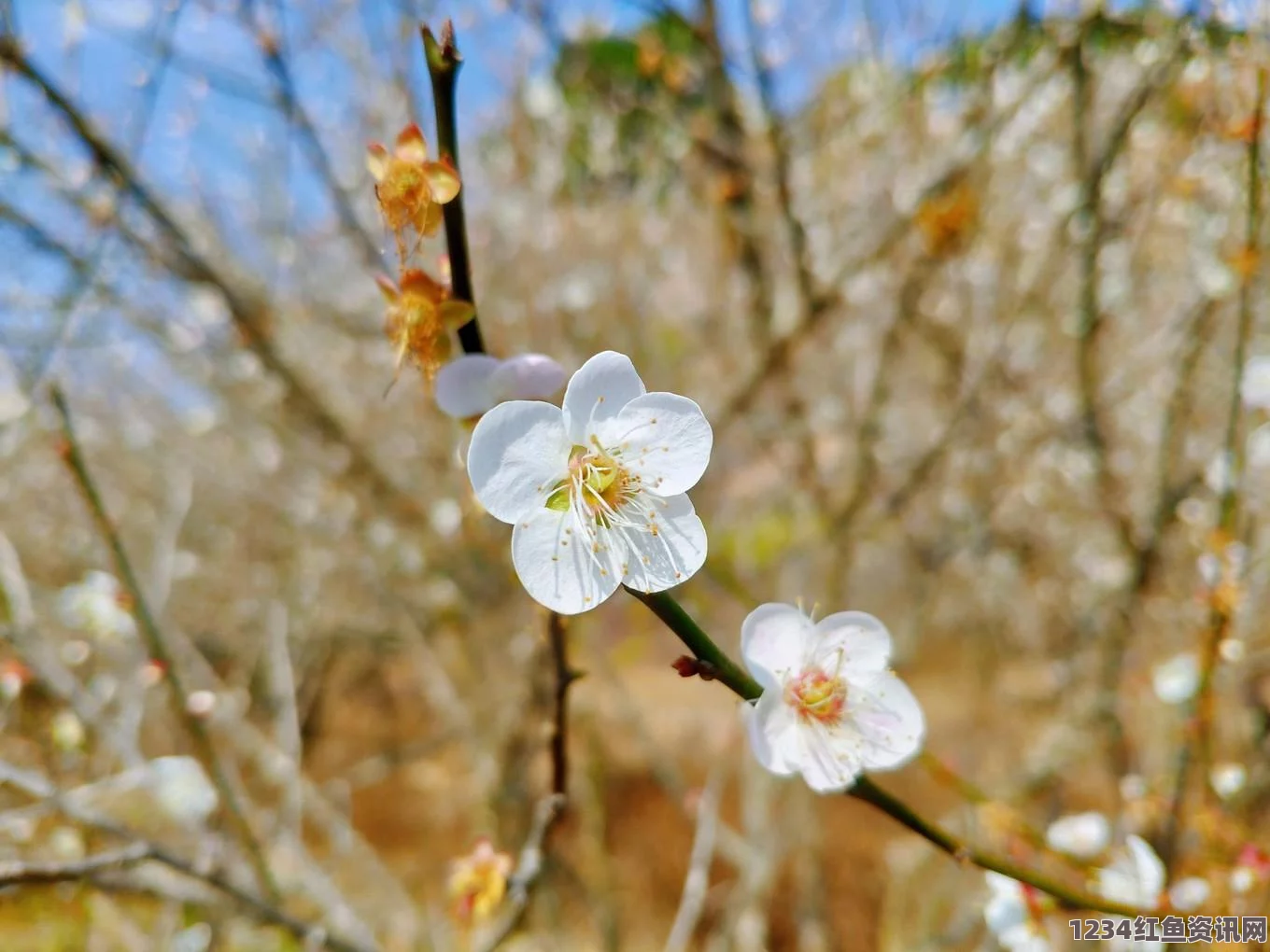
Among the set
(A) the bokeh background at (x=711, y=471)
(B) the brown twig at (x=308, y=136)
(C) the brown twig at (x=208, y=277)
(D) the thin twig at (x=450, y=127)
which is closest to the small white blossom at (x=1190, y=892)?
(A) the bokeh background at (x=711, y=471)

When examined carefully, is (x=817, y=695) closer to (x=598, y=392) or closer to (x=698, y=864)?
(x=598, y=392)

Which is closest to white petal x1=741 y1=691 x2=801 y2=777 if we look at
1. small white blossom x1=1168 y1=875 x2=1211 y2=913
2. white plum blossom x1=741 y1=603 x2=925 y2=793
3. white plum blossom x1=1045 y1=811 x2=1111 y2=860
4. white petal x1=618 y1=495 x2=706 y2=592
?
white plum blossom x1=741 y1=603 x2=925 y2=793

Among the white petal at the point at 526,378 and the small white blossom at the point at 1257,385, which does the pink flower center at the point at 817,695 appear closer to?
the white petal at the point at 526,378

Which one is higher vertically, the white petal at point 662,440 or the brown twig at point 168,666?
the white petal at point 662,440

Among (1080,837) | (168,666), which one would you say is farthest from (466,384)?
(1080,837)

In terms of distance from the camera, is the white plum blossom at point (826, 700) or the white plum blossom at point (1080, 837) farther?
the white plum blossom at point (1080, 837)

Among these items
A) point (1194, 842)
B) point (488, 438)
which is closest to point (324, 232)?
point (488, 438)

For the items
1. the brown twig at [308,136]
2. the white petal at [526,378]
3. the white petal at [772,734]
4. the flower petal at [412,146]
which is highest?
the brown twig at [308,136]
